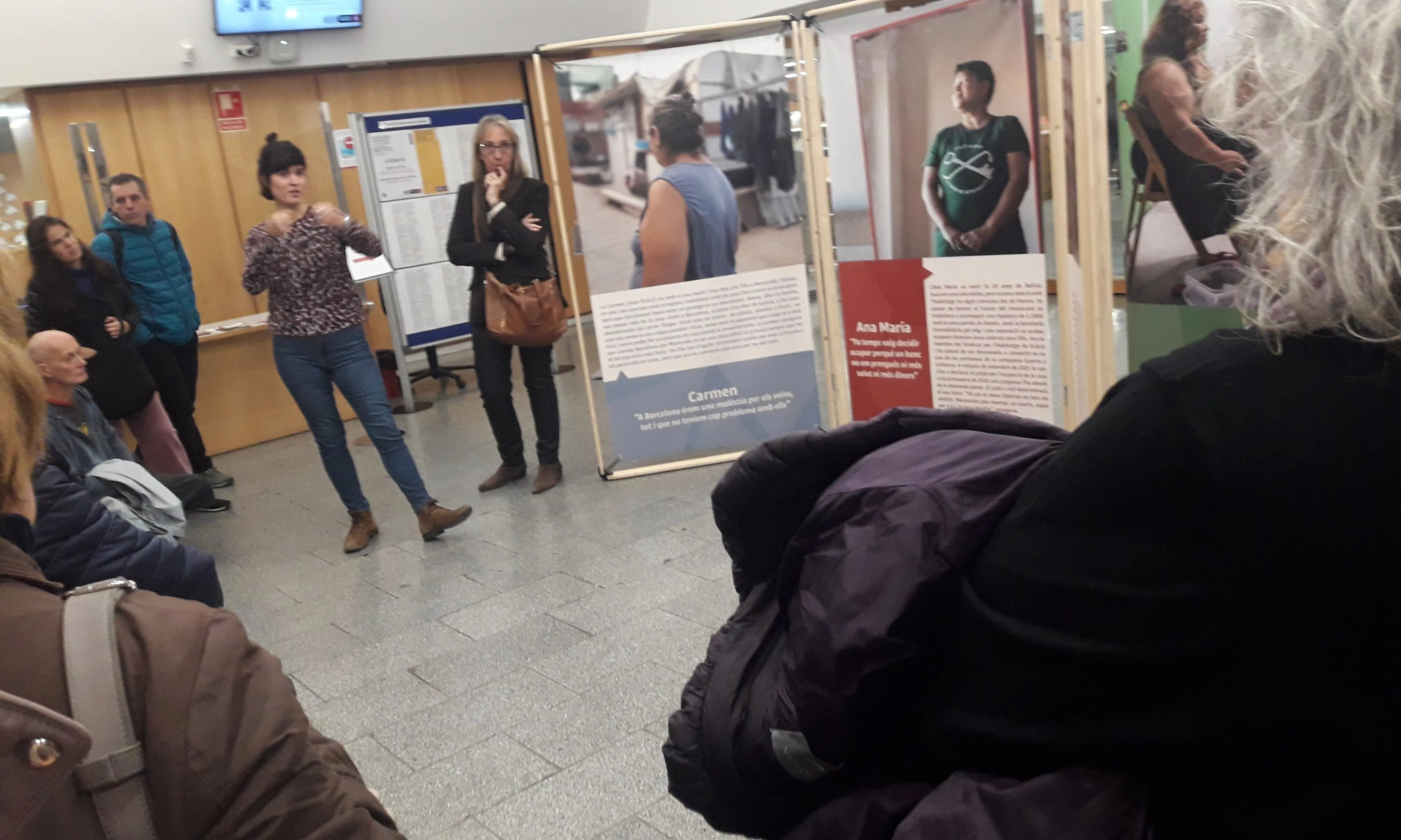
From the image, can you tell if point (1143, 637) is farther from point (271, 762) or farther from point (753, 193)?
point (753, 193)

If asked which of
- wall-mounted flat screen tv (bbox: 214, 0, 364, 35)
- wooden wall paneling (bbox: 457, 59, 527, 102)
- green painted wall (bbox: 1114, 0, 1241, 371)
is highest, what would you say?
wall-mounted flat screen tv (bbox: 214, 0, 364, 35)

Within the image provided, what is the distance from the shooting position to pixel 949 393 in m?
4.03

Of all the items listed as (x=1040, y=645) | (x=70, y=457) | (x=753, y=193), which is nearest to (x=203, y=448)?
(x=70, y=457)

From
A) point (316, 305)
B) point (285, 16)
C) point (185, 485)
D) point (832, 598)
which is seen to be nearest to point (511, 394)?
point (316, 305)

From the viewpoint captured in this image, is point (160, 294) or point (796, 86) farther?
point (160, 294)

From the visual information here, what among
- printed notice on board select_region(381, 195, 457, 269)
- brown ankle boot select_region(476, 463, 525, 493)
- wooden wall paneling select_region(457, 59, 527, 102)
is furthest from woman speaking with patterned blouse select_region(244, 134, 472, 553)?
wooden wall paneling select_region(457, 59, 527, 102)

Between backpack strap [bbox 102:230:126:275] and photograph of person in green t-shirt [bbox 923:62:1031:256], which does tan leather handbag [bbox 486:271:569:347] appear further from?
backpack strap [bbox 102:230:126:275]

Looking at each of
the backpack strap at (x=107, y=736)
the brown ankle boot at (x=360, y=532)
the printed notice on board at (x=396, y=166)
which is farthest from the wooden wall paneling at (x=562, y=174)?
the backpack strap at (x=107, y=736)

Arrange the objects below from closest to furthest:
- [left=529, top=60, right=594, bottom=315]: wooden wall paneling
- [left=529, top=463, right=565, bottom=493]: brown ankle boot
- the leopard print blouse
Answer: the leopard print blouse → [left=529, top=463, right=565, bottom=493]: brown ankle boot → [left=529, top=60, right=594, bottom=315]: wooden wall paneling

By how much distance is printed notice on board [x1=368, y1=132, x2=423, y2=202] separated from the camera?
691cm

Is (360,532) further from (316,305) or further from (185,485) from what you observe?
(316,305)

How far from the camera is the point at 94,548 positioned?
1.90 metres

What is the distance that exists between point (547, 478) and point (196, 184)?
3728 millimetres

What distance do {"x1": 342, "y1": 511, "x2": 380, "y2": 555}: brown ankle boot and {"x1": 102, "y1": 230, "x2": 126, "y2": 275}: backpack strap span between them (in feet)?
6.83
